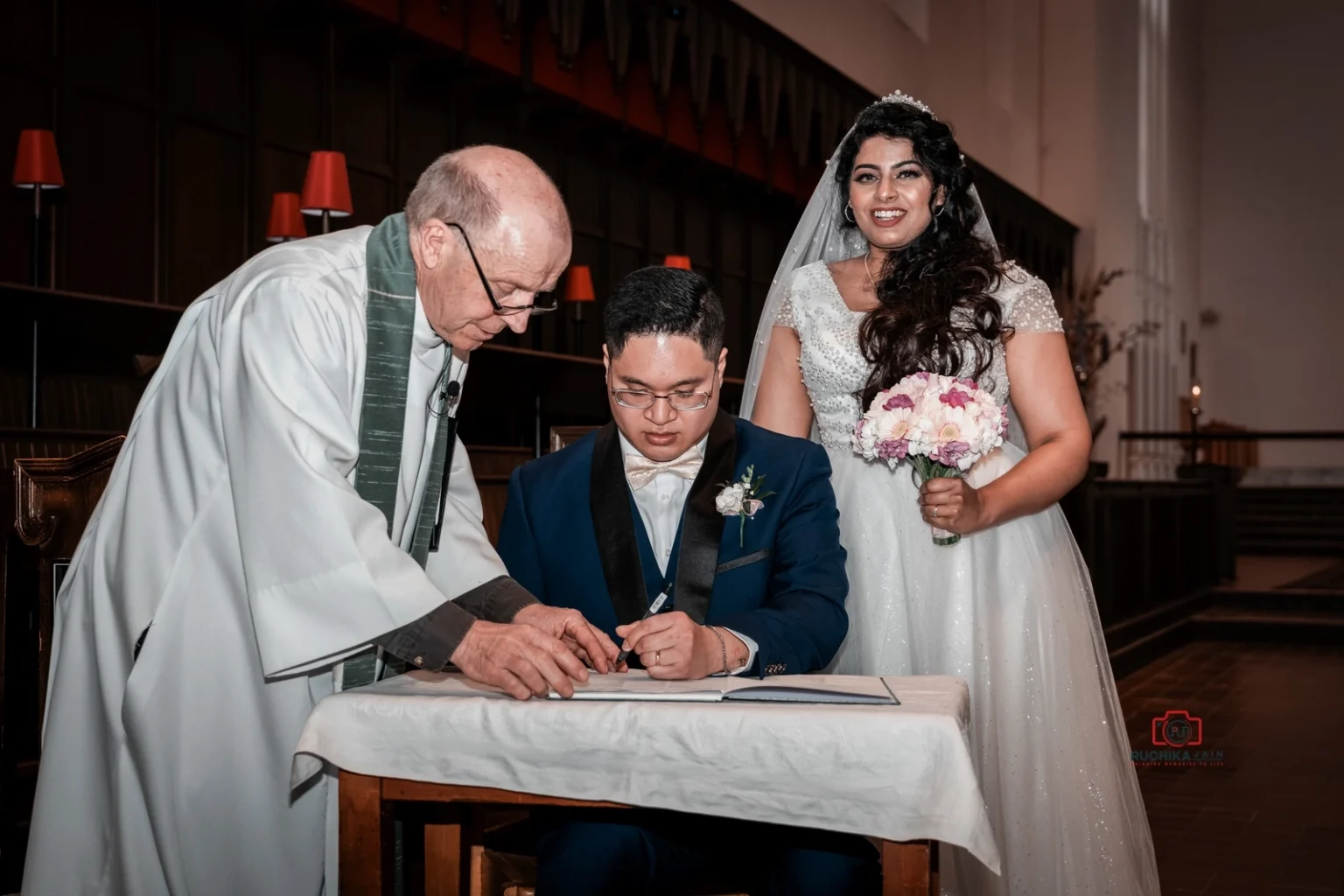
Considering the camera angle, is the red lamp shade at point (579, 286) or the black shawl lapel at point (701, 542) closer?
the black shawl lapel at point (701, 542)

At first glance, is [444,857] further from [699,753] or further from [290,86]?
[290,86]

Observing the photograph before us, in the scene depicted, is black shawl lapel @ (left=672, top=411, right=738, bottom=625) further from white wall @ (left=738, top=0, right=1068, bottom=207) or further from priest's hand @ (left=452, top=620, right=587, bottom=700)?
white wall @ (left=738, top=0, right=1068, bottom=207)

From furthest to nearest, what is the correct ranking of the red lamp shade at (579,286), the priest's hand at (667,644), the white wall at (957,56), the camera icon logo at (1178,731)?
1. the white wall at (957,56)
2. the red lamp shade at (579,286)
3. the camera icon logo at (1178,731)
4. the priest's hand at (667,644)

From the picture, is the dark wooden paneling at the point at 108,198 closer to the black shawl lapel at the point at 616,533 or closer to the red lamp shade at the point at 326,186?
the red lamp shade at the point at 326,186

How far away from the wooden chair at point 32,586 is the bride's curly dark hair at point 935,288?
173 cm

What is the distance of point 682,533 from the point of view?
252 centimetres

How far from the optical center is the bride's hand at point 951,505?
8.65 ft

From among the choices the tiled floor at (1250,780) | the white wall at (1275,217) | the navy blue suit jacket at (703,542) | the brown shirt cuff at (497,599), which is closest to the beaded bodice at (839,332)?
the navy blue suit jacket at (703,542)

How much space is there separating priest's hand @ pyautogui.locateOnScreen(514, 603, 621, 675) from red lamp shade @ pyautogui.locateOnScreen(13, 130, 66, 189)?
4371mm

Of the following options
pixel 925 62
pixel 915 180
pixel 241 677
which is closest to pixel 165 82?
pixel 915 180

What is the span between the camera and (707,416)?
254 cm

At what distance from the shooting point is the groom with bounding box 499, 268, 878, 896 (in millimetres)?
2252

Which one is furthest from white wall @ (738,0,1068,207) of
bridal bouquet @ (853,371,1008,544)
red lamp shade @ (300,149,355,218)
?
bridal bouquet @ (853,371,1008,544)

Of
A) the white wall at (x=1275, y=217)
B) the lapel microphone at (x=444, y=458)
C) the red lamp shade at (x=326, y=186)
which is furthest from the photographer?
the white wall at (x=1275, y=217)
